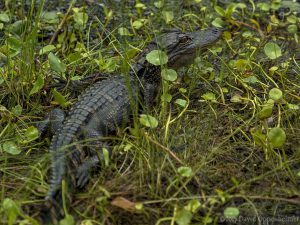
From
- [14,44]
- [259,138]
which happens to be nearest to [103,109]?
[14,44]

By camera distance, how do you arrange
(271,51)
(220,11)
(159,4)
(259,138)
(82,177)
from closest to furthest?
(82,177) < (259,138) < (271,51) < (220,11) < (159,4)

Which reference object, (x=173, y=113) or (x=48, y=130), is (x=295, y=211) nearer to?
(x=173, y=113)

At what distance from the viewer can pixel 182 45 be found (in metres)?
4.95

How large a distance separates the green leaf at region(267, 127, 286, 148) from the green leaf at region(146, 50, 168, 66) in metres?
1.03

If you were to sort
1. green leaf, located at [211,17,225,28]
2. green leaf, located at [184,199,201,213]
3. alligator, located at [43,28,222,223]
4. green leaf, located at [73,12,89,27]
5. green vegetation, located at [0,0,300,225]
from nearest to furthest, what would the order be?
green leaf, located at [184,199,201,213], green vegetation, located at [0,0,300,225], alligator, located at [43,28,222,223], green leaf, located at [73,12,89,27], green leaf, located at [211,17,225,28]

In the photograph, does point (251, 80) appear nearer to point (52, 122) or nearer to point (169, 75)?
point (169, 75)

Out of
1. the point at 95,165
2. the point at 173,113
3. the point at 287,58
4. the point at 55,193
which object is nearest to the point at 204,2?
the point at 287,58

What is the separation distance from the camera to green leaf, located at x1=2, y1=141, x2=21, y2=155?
4.07 metres

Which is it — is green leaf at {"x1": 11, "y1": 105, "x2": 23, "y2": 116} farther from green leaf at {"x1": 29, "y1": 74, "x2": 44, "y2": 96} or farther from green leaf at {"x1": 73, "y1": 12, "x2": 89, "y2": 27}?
green leaf at {"x1": 73, "y1": 12, "x2": 89, "y2": 27}

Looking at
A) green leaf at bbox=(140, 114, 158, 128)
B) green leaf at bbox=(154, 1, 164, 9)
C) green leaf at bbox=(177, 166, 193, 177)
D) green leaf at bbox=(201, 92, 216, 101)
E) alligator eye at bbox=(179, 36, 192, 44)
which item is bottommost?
green leaf at bbox=(201, 92, 216, 101)

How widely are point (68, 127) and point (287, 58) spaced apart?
2.28 meters

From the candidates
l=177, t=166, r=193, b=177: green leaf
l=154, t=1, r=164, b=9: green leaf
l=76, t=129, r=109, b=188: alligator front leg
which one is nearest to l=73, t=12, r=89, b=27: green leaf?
l=154, t=1, r=164, b=9: green leaf

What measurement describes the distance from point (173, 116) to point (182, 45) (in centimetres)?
71

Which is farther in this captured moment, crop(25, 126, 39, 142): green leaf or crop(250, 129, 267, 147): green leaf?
crop(25, 126, 39, 142): green leaf
